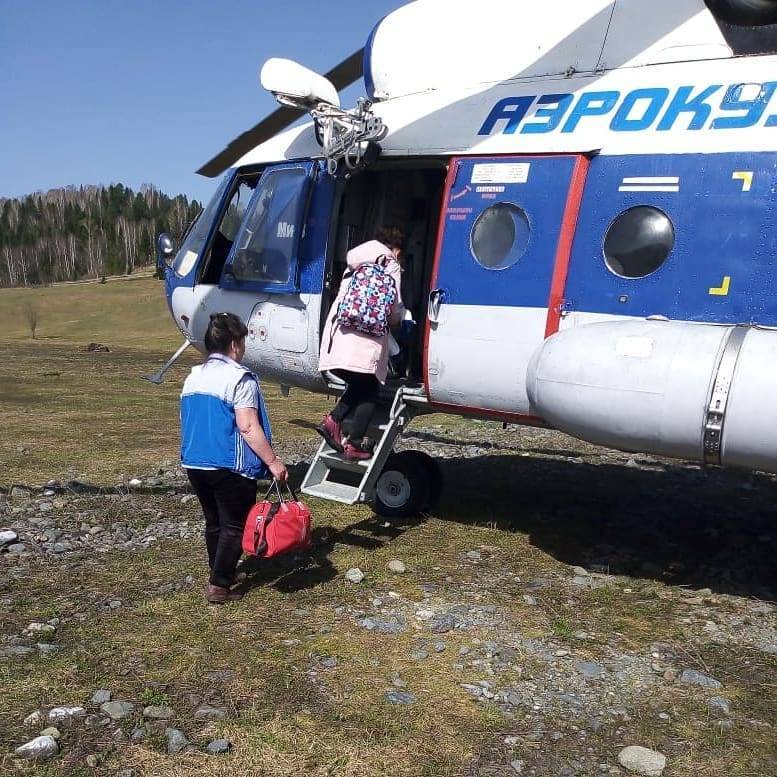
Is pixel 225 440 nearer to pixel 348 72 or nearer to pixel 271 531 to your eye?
pixel 271 531

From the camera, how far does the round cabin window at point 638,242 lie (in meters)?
5.35

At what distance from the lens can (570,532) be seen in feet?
22.3

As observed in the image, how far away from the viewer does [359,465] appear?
6.38m

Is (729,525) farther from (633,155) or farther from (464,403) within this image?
(633,155)

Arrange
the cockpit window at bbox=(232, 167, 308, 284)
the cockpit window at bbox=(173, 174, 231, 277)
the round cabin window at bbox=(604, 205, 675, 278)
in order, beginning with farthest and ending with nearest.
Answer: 1. the cockpit window at bbox=(173, 174, 231, 277)
2. the cockpit window at bbox=(232, 167, 308, 284)
3. the round cabin window at bbox=(604, 205, 675, 278)

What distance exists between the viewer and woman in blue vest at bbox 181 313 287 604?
Result: 15.8 ft

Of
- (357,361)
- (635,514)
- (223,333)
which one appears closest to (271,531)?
(223,333)

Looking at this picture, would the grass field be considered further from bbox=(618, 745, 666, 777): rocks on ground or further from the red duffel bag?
the red duffel bag

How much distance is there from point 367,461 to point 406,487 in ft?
2.34

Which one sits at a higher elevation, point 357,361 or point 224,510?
point 357,361

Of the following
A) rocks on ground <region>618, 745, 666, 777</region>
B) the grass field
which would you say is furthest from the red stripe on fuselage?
rocks on ground <region>618, 745, 666, 777</region>

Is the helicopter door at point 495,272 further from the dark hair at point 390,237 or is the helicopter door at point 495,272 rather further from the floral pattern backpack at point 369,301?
the dark hair at point 390,237

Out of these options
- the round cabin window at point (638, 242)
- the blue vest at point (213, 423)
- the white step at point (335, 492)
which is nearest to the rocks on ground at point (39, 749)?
A: the blue vest at point (213, 423)

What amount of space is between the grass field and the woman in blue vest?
483 millimetres
